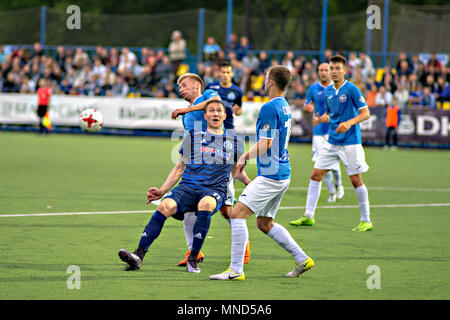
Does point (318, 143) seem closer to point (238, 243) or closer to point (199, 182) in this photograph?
point (199, 182)

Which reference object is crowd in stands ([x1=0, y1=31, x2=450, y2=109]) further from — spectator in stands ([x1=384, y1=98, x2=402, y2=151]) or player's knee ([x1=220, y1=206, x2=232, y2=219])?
player's knee ([x1=220, y1=206, x2=232, y2=219])

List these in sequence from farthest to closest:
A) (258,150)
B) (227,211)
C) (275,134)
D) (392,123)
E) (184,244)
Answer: (392,123) → (184,244) → (227,211) → (275,134) → (258,150)

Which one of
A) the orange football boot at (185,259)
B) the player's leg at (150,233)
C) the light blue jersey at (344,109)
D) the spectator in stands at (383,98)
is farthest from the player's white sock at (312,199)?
the spectator in stands at (383,98)

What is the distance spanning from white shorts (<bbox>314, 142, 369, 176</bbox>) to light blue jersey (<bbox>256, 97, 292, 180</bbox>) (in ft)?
11.0

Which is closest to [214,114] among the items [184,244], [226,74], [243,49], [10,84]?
[184,244]

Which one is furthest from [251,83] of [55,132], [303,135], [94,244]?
[94,244]

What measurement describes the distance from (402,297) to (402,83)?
21.1m

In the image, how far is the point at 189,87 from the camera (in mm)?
7648

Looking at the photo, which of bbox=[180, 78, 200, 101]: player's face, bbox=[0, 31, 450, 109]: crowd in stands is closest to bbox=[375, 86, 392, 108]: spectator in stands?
bbox=[0, 31, 450, 109]: crowd in stands

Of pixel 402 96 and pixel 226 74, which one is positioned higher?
pixel 402 96

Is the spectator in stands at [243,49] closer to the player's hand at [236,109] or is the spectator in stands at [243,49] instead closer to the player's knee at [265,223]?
the player's hand at [236,109]

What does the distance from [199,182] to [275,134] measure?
99cm

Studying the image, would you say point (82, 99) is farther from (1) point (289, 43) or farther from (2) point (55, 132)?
(1) point (289, 43)

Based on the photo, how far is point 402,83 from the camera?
26250mm
